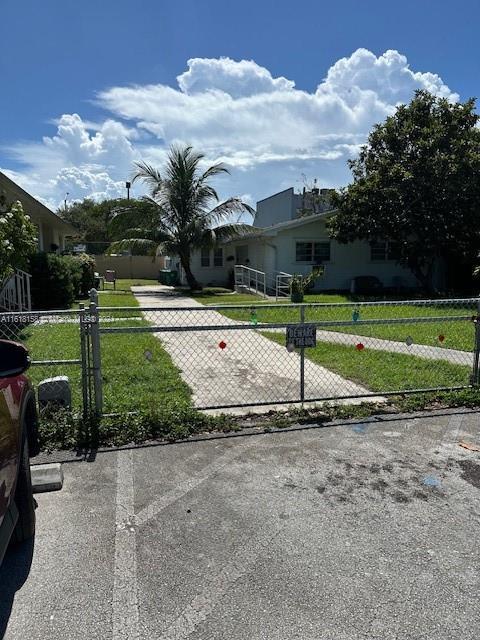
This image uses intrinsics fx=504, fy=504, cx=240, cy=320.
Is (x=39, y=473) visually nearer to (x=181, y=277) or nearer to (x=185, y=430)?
(x=185, y=430)

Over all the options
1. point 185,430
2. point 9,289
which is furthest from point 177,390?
point 9,289

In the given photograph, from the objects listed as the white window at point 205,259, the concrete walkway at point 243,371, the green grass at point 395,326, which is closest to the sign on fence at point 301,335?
the concrete walkway at point 243,371

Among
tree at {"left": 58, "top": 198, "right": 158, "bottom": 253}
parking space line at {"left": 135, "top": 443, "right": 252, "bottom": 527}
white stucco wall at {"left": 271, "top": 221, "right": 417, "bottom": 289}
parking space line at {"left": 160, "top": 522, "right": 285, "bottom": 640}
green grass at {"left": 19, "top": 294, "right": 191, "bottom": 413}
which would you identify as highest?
tree at {"left": 58, "top": 198, "right": 158, "bottom": 253}

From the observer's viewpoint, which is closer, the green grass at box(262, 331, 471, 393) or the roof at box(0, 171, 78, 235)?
the green grass at box(262, 331, 471, 393)

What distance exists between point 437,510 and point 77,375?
5.34 m

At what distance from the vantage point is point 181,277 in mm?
30969

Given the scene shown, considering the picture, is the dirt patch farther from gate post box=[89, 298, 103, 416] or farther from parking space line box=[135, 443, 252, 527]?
gate post box=[89, 298, 103, 416]

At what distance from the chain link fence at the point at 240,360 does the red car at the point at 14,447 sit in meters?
1.47

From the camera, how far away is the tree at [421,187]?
61.5 ft

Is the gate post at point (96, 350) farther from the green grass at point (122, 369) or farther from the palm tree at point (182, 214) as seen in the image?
the palm tree at point (182, 214)

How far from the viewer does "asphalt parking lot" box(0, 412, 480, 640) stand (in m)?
2.45

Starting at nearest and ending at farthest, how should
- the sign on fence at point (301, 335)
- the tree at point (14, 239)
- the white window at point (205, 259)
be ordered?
the sign on fence at point (301, 335) → the tree at point (14, 239) → the white window at point (205, 259)

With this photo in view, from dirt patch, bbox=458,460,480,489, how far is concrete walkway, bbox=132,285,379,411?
6.07ft

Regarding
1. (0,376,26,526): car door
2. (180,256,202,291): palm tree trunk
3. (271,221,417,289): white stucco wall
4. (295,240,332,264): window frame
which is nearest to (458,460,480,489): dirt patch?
(0,376,26,526): car door
